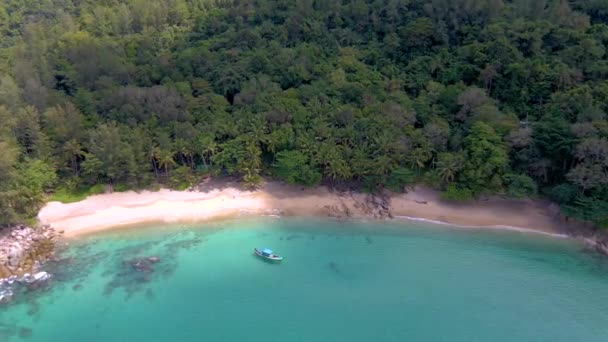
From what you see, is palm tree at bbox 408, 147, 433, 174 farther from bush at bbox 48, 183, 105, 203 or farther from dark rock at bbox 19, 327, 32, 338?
dark rock at bbox 19, 327, 32, 338

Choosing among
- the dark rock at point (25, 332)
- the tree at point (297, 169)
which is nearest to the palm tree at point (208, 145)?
the tree at point (297, 169)

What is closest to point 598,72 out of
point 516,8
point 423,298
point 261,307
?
point 516,8

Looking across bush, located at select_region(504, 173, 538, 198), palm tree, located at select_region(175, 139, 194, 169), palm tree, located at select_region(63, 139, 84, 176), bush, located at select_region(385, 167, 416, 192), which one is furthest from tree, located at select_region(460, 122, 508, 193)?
palm tree, located at select_region(63, 139, 84, 176)

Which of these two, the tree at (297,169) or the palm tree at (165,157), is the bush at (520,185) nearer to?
the tree at (297,169)

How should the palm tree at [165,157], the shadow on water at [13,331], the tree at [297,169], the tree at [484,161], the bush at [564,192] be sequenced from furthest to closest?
the palm tree at [165,157]
the tree at [297,169]
the tree at [484,161]
the bush at [564,192]
the shadow on water at [13,331]

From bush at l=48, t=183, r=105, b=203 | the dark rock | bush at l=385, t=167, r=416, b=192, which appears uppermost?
bush at l=385, t=167, r=416, b=192

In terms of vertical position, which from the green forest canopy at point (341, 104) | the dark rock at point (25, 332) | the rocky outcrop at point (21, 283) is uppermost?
the green forest canopy at point (341, 104)

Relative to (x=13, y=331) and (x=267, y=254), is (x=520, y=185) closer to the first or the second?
(x=267, y=254)
